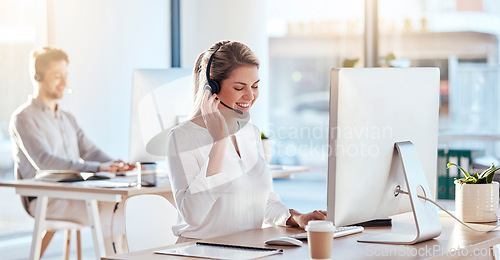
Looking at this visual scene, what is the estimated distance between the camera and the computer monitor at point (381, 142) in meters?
1.75

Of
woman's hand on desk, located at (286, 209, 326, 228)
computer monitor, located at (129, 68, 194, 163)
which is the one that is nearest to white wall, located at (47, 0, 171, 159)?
computer monitor, located at (129, 68, 194, 163)

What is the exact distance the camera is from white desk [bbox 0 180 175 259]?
3.34 meters

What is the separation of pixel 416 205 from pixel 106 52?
3.69 metres

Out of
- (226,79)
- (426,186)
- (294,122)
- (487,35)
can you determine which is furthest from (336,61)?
(426,186)

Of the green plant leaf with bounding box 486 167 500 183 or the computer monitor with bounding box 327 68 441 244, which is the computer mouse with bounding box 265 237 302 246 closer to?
the computer monitor with bounding box 327 68 441 244

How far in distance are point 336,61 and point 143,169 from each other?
228 centimetres

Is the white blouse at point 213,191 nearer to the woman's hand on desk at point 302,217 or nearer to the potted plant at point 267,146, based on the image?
the woman's hand on desk at point 302,217

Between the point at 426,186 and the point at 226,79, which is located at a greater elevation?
the point at 226,79

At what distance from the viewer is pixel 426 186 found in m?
1.97

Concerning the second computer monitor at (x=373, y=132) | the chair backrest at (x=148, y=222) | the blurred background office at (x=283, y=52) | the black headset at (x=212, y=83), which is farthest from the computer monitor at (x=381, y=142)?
the blurred background office at (x=283, y=52)

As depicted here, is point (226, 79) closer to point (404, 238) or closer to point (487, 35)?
point (404, 238)

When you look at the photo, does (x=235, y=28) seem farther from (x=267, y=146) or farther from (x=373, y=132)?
(x=373, y=132)

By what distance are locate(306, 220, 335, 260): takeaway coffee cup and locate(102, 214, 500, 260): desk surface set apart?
0.10 meters

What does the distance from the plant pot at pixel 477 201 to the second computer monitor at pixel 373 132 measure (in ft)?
0.96
